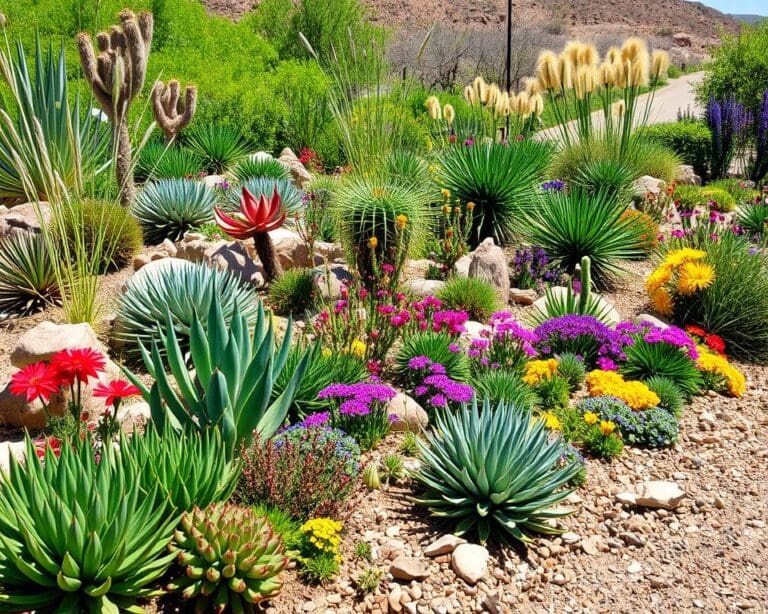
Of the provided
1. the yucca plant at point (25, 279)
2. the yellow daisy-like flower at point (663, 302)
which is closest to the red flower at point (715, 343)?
the yellow daisy-like flower at point (663, 302)

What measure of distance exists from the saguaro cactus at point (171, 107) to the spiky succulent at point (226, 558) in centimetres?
698

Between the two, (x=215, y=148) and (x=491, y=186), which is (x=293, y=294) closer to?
(x=491, y=186)

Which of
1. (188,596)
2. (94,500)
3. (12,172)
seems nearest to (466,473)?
(188,596)

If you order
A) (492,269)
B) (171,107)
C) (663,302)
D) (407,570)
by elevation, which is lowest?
(407,570)

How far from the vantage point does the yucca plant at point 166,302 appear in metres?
5.56

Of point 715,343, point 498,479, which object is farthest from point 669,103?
point 498,479

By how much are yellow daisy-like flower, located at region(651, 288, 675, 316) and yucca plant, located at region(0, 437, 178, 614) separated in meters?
5.26

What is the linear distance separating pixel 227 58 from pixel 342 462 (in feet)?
61.5

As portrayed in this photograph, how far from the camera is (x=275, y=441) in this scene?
4.01m

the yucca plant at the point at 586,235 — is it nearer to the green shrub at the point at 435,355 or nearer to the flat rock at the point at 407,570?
the green shrub at the point at 435,355

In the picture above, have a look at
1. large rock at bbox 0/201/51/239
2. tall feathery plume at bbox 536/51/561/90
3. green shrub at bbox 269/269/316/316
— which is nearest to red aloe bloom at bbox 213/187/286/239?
green shrub at bbox 269/269/316/316

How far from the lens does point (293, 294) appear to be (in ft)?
21.9

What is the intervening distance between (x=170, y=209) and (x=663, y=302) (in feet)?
18.3

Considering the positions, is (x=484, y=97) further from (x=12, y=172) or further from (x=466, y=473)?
(x=466, y=473)
